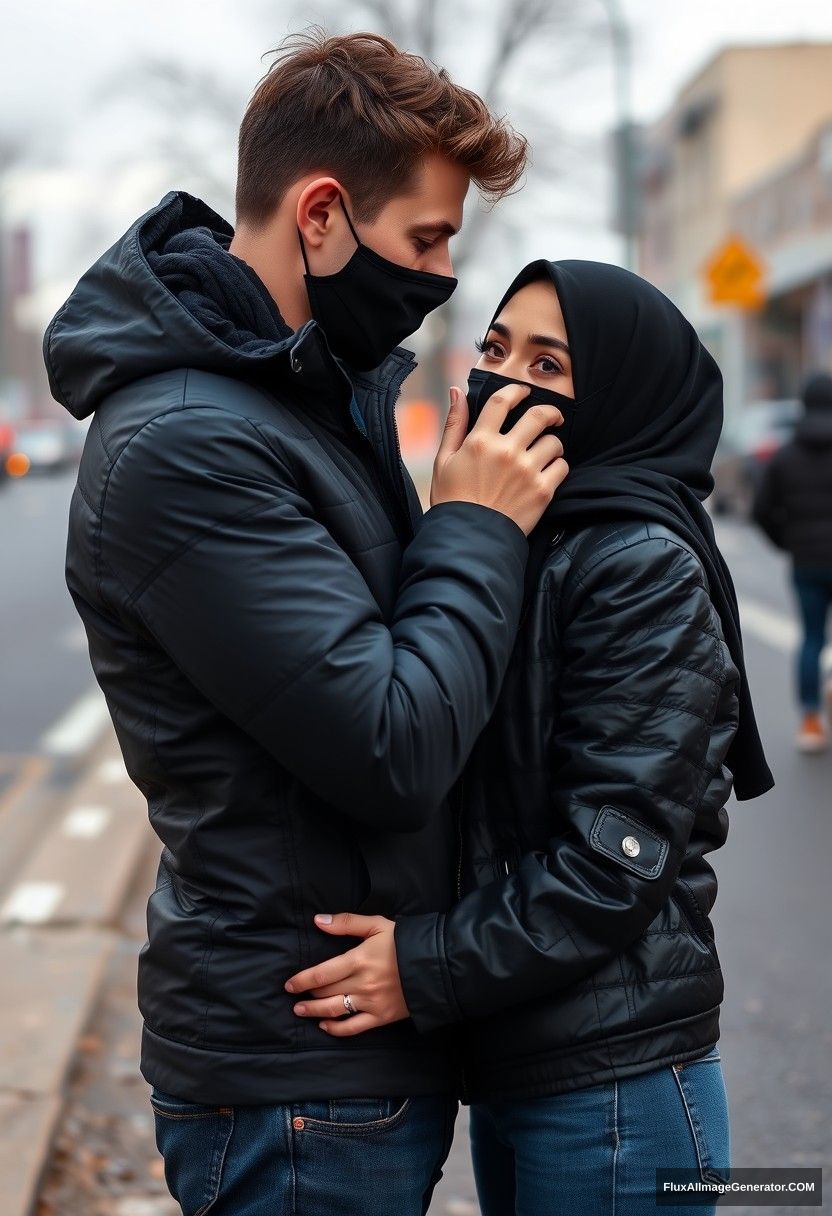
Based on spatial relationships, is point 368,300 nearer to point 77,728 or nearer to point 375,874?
point 375,874

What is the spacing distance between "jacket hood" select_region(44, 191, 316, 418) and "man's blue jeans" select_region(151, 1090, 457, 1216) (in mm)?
876

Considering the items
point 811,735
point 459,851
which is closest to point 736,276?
point 811,735

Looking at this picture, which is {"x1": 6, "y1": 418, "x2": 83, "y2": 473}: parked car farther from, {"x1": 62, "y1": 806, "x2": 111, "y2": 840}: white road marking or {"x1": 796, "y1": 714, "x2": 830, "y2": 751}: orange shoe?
{"x1": 62, "y1": 806, "x2": 111, "y2": 840}: white road marking

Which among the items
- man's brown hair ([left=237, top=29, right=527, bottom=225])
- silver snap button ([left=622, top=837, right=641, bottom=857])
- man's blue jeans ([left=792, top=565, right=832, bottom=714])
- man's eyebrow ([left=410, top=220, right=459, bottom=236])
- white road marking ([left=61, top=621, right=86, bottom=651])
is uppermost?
man's brown hair ([left=237, top=29, right=527, bottom=225])

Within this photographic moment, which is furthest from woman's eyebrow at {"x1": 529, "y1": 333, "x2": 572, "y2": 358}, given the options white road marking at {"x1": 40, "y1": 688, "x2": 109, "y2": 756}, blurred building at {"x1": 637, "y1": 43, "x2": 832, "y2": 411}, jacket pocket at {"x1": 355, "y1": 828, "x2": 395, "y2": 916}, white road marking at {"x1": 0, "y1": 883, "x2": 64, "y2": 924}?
blurred building at {"x1": 637, "y1": 43, "x2": 832, "y2": 411}

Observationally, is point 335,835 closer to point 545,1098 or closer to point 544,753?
point 544,753

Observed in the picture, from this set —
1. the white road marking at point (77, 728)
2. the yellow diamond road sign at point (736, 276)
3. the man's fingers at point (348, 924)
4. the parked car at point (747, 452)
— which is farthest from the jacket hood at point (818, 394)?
the parked car at point (747, 452)

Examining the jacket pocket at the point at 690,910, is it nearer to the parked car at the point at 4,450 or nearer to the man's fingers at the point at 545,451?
the man's fingers at the point at 545,451

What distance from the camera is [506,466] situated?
6.16 ft

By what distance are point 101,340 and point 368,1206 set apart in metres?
1.08

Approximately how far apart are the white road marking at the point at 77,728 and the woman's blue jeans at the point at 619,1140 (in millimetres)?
6618

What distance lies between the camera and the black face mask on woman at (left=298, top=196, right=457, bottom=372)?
1944 millimetres

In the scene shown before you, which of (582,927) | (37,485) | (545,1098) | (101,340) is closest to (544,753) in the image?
(582,927)

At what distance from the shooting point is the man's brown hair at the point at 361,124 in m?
1.86
